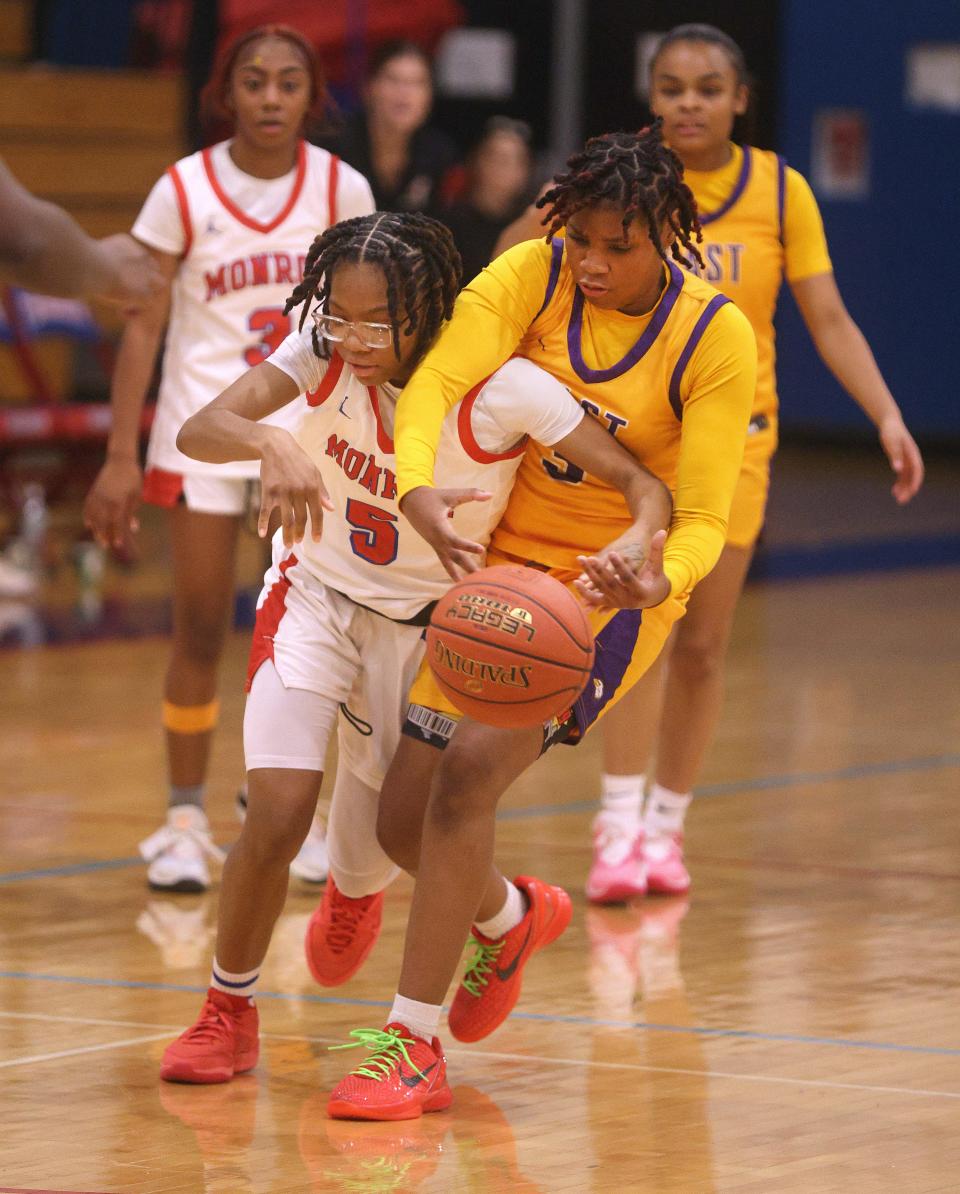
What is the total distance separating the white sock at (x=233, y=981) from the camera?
4.29 metres

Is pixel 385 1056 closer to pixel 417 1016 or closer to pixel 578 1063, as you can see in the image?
pixel 417 1016

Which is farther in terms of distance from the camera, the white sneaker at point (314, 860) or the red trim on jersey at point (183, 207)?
the white sneaker at point (314, 860)

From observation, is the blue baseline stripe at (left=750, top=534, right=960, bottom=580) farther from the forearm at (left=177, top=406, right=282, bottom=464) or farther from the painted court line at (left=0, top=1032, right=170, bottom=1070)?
the forearm at (left=177, top=406, right=282, bottom=464)

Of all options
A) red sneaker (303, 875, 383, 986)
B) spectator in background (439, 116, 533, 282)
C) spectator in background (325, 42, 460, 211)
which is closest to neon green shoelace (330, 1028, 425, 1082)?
red sneaker (303, 875, 383, 986)

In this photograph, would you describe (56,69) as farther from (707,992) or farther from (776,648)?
(707,992)

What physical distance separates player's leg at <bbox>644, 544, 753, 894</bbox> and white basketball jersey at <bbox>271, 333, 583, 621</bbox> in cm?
155

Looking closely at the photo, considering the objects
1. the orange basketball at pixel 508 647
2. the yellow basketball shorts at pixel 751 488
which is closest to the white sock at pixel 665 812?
the yellow basketball shorts at pixel 751 488

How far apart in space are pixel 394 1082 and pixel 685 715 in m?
2.10

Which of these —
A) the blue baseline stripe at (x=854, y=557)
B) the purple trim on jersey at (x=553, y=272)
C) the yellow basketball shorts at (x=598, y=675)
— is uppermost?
the purple trim on jersey at (x=553, y=272)

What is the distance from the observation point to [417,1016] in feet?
13.5

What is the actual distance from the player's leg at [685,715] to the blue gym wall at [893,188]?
40.6ft

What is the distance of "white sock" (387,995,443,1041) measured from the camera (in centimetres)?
411

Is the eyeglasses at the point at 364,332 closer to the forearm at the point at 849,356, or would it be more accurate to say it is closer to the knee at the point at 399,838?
the knee at the point at 399,838

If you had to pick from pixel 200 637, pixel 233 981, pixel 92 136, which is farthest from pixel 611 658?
pixel 92 136
